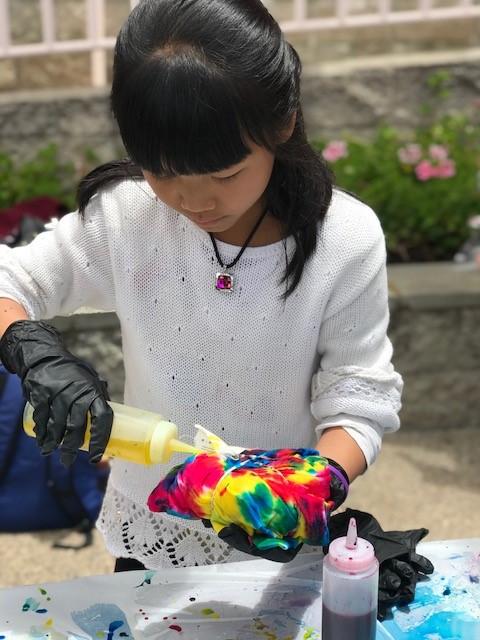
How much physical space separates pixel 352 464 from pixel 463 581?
0.78ft

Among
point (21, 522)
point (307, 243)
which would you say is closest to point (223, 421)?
point (307, 243)

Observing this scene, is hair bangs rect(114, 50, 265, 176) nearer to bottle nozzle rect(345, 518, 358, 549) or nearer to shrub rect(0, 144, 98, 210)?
bottle nozzle rect(345, 518, 358, 549)

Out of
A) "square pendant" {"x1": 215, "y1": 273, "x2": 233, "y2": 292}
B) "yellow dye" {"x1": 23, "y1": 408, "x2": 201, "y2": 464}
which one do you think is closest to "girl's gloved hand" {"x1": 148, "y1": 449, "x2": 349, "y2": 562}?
"yellow dye" {"x1": 23, "y1": 408, "x2": 201, "y2": 464}

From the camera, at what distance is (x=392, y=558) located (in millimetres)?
1444

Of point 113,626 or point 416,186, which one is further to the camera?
point 416,186

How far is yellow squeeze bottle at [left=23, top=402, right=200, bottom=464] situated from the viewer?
127cm

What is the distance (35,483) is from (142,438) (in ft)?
5.56

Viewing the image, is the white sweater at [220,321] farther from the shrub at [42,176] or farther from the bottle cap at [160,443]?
the shrub at [42,176]

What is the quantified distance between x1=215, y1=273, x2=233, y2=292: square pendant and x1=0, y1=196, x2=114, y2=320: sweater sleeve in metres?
0.19

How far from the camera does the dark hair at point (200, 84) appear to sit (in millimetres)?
1235

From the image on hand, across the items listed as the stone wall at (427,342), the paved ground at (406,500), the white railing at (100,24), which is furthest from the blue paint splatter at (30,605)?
the white railing at (100,24)

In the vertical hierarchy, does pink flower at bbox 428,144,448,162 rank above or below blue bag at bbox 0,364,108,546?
above

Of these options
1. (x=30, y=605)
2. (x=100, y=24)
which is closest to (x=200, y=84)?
(x=30, y=605)

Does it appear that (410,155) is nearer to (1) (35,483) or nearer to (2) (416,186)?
(2) (416,186)
